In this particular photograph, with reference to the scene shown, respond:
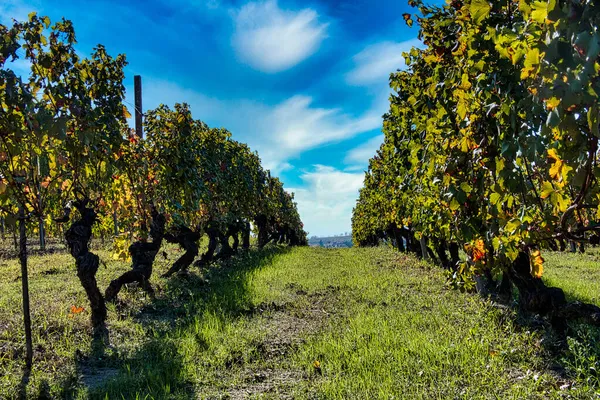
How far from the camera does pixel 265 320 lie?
6445 millimetres

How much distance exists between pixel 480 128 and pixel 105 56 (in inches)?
226

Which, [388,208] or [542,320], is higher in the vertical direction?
[388,208]

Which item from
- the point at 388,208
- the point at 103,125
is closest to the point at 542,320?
the point at 103,125

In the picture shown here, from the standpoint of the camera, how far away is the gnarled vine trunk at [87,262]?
6.16 metres

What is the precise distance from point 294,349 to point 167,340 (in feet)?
6.07

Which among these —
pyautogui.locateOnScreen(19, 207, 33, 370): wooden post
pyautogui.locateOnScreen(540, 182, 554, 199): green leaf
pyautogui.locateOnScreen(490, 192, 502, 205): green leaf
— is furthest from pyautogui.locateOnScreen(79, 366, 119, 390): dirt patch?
pyautogui.locateOnScreen(540, 182, 554, 199): green leaf

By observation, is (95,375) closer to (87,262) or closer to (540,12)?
(87,262)

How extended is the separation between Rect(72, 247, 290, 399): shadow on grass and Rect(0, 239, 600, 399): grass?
0.9 inches

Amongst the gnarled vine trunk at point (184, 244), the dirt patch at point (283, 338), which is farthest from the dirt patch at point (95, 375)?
the gnarled vine trunk at point (184, 244)

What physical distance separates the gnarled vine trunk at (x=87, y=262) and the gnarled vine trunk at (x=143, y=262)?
3.89 ft

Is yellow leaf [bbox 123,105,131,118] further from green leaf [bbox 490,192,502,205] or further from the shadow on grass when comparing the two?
green leaf [bbox 490,192,502,205]

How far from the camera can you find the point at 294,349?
5.06 metres

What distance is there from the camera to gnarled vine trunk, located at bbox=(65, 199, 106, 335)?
243 inches

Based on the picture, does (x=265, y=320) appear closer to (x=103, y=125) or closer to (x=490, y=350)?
(x=490, y=350)
